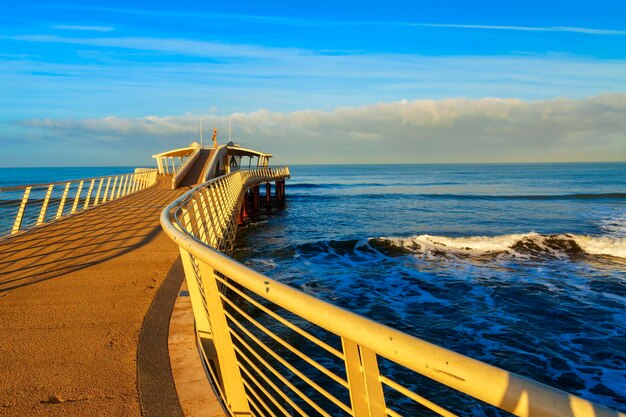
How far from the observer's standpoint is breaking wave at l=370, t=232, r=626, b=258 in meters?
16.4

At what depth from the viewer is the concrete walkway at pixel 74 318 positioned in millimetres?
3143

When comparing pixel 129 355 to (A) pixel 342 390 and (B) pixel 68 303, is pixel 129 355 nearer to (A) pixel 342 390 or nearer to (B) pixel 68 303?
(B) pixel 68 303

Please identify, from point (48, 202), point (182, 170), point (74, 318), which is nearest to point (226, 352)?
point (74, 318)

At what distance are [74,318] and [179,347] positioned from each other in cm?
155

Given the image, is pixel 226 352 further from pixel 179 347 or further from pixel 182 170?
pixel 182 170

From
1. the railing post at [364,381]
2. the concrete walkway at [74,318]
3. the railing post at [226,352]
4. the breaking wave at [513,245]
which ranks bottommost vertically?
the breaking wave at [513,245]

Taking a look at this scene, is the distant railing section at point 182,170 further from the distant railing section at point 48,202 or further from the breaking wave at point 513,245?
the breaking wave at point 513,245

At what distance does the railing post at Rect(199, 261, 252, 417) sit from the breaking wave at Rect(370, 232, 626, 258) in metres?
14.4

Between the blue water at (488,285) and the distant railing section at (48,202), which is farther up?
the distant railing section at (48,202)

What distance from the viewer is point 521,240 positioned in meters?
18.3

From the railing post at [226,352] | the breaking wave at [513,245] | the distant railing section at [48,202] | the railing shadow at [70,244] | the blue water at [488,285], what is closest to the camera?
the railing post at [226,352]

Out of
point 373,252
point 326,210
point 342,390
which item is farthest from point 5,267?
point 326,210

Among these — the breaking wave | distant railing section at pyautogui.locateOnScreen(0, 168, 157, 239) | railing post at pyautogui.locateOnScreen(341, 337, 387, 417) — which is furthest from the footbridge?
the breaking wave

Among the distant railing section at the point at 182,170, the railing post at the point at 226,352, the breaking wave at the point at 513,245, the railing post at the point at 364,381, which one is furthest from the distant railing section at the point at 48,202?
the breaking wave at the point at 513,245
